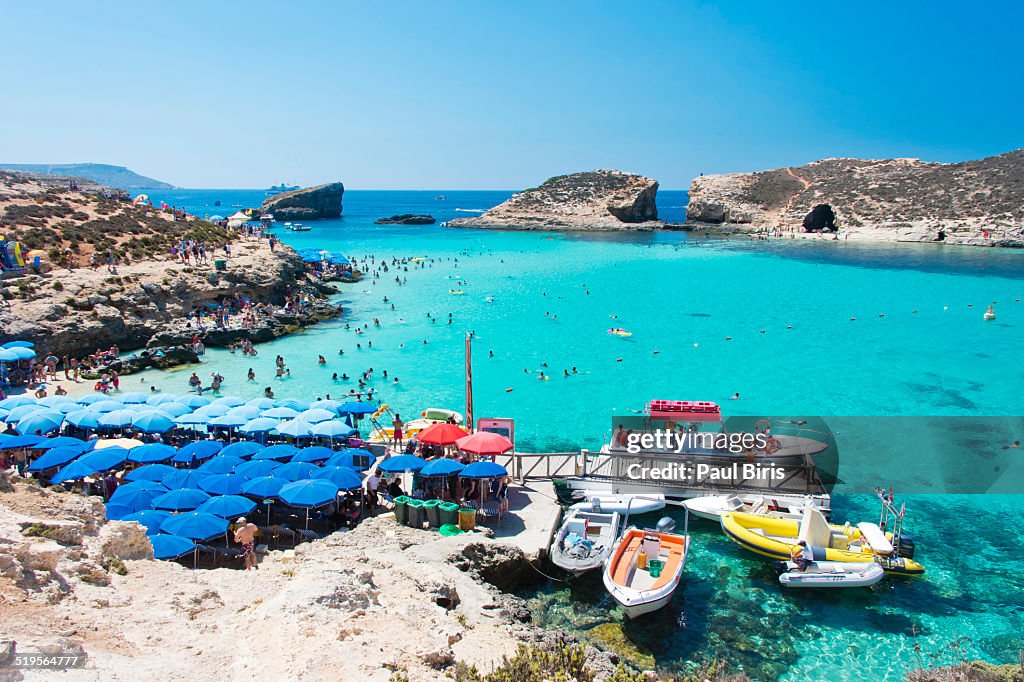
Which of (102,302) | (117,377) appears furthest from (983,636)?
(102,302)

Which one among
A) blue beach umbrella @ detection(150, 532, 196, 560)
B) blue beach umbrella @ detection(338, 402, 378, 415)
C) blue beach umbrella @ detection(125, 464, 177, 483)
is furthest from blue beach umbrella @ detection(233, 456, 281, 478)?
blue beach umbrella @ detection(338, 402, 378, 415)

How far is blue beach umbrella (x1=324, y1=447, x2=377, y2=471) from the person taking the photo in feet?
56.0

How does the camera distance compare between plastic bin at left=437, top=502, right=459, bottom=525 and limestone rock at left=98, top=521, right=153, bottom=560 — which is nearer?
limestone rock at left=98, top=521, right=153, bottom=560

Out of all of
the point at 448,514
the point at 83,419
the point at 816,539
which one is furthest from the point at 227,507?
the point at 816,539

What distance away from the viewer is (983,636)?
1252 centimetres

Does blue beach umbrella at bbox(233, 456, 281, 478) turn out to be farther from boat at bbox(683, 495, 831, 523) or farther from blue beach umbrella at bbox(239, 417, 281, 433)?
boat at bbox(683, 495, 831, 523)

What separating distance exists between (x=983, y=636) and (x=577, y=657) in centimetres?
880

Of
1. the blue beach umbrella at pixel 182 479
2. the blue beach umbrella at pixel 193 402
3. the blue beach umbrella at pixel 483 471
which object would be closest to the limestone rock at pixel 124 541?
the blue beach umbrella at pixel 182 479

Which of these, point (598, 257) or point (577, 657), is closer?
point (577, 657)

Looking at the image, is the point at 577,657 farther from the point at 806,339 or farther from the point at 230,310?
the point at 230,310

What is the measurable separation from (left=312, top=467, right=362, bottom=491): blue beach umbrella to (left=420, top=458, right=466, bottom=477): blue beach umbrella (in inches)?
64.8

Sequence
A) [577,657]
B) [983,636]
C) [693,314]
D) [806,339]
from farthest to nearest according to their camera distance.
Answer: [693,314] < [806,339] < [983,636] < [577,657]

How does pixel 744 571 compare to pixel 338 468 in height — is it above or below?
below

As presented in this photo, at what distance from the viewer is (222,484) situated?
49.0 ft
